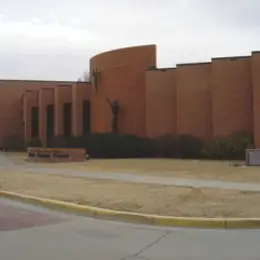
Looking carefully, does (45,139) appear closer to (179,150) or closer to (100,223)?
(179,150)

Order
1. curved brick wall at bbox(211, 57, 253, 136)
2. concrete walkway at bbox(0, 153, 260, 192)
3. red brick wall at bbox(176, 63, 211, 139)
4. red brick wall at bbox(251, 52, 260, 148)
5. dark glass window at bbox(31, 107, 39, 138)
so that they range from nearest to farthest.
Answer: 1. concrete walkway at bbox(0, 153, 260, 192)
2. red brick wall at bbox(251, 52, 260, 148)
3. curved brick wall at bbox(211, 57, 253, 136)
4. red brick wall at bbox(176, 63, 211, 139)
5. dark glass window at bbox(31, 107, 39, 138)

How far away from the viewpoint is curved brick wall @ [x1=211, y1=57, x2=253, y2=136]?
112 ft

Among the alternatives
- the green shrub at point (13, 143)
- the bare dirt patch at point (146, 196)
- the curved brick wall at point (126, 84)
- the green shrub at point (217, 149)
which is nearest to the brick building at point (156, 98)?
the curved brick wall at point (126, 84)

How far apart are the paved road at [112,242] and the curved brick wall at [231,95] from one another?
24335 millimetres

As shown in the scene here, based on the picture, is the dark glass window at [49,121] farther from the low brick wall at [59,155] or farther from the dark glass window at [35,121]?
the low brick wall at [59,155]

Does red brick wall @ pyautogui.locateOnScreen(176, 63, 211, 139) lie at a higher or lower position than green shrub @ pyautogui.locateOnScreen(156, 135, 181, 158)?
higher

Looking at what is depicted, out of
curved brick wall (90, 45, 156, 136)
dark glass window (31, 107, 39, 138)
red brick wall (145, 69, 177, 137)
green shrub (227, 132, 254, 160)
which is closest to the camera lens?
green shrub (227, 132, 254, 160)

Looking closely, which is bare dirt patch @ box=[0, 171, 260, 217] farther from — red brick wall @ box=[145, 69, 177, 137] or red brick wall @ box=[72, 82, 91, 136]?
red brick wall @ box=[72, 82, 91, 136]

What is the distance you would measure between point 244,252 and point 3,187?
35.9 feet

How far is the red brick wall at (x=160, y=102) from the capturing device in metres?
38.8

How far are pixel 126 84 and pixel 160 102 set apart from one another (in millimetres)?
4054

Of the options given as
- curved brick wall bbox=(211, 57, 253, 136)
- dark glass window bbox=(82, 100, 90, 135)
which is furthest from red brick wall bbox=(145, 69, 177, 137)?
dark glass window bbox=(82, 100, 90, 135)

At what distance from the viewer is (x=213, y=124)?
35469mm

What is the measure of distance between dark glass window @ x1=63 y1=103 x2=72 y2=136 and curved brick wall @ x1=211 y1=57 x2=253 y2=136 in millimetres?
21016
